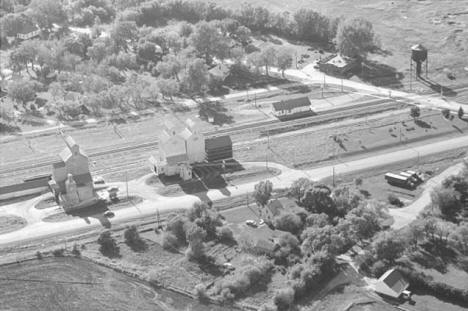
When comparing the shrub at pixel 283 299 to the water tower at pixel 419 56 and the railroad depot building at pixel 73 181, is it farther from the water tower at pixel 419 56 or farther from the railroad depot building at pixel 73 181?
the water tower at pixel 419 56

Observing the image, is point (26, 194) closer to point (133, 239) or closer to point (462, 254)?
point (133, 239)

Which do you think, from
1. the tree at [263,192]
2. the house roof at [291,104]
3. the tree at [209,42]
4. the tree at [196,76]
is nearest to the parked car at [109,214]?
the tree at [263,192]

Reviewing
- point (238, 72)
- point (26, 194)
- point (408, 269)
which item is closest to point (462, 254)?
point (408, 269)

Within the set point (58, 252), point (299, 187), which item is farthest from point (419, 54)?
point (58, 252)

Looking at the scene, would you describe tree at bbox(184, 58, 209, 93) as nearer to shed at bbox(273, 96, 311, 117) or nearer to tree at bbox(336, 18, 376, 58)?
shed at bbox(273, 96, 311, 117)

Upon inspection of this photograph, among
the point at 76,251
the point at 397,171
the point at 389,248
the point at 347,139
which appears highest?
the point at 389,248

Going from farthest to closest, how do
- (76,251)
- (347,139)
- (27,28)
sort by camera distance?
(27,28), (347,139), (76,251)

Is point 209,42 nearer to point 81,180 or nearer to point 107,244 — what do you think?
point 81,180

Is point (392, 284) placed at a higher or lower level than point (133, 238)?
lower
